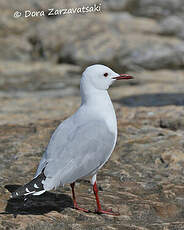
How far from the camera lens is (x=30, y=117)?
25.6 feet

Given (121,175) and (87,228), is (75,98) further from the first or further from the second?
(87,228)

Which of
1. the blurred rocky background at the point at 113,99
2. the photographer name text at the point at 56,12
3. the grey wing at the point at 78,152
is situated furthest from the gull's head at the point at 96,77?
the photographer name text at the point at 56,12

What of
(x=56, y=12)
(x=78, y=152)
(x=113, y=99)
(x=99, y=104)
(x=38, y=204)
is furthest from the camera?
(x=56, y=12)

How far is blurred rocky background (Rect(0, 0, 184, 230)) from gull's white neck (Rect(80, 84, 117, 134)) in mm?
834

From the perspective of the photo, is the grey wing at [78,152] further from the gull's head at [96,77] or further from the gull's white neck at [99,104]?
the gull's head at [96,77]

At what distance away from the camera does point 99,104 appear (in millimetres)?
4688

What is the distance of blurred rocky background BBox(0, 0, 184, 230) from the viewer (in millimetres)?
4578

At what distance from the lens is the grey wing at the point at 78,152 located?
4.19 meters

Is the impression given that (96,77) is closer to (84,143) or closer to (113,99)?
(84,143)

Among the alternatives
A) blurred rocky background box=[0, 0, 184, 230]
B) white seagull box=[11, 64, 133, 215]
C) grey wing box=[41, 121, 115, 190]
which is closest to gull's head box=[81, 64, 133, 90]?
white seagull box=[11, 64, 133, 215]

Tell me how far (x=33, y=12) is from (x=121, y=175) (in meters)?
10.0

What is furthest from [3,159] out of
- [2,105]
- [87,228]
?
[2,105]

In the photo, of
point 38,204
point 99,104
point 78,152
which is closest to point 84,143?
point 78,152

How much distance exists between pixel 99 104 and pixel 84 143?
0.51 meters
